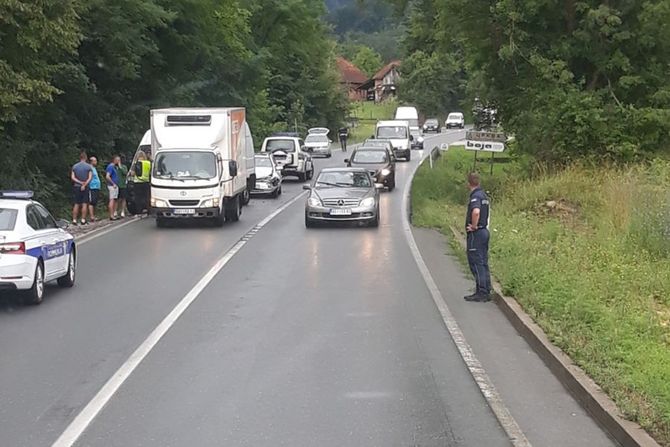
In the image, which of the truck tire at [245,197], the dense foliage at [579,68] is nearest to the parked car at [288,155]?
the truck tire at [245,197]

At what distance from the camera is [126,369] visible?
31.7 ft

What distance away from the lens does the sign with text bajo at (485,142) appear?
30688 millimetres

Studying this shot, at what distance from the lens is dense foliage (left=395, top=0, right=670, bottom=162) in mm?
28172

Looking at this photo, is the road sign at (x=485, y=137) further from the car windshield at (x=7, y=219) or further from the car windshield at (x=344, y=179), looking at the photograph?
the car windshield at (x=7, y=219)

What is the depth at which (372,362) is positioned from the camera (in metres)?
9.98

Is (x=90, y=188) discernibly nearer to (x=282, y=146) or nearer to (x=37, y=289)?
(x=37, y=289)

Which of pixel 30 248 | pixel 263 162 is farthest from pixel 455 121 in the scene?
pixel 30 248

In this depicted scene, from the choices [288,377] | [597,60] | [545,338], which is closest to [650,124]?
[597,60]

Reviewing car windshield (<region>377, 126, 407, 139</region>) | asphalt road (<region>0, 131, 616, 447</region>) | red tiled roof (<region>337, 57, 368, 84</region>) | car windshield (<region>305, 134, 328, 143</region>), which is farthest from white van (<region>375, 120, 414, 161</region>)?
red tiled roof (<region>337, 57, 368, 84</region>)

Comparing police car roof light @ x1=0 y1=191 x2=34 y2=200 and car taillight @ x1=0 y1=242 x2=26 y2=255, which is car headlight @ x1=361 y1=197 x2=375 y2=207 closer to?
police car roof light @ x1=0 y1=191 x2=34 y2=200

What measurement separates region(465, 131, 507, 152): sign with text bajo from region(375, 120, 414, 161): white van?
26.7m

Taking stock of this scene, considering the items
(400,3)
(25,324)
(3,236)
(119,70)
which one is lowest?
(25,324)

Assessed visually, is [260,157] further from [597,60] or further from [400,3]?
[597,60]

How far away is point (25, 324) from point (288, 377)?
4.23 m
